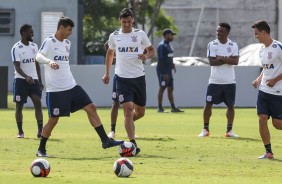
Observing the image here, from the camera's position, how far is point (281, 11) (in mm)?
66250

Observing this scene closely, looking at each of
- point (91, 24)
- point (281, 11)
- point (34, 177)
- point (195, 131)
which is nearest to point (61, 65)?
point (34, 177)

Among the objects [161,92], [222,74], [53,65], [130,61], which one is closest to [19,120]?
[130,61]

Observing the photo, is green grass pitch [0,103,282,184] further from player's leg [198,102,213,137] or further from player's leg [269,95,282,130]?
player's leg [269,95,282,130]

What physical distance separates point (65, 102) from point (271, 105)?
10.4ft

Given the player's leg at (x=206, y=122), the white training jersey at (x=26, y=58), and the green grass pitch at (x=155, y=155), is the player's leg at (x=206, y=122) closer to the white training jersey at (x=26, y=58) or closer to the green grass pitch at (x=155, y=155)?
the green grass pitch at (x=155, y=155)

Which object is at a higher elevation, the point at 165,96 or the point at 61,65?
the point at 61,65

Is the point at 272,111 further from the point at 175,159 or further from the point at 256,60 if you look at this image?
the point at 256,60

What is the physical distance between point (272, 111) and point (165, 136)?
518 centimetres

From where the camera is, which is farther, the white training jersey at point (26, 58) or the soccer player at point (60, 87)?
the white training jersey at point (26, 58)

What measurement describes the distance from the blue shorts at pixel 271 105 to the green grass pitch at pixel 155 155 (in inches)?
27.8

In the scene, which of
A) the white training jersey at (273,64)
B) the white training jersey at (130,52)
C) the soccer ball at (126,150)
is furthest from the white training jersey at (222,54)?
the soccer ball at (126,150)

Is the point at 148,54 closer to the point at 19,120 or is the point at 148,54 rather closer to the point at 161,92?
the point at 19,120

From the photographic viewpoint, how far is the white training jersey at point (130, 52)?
57.5 feet

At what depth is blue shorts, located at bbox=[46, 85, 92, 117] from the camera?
1644cm
